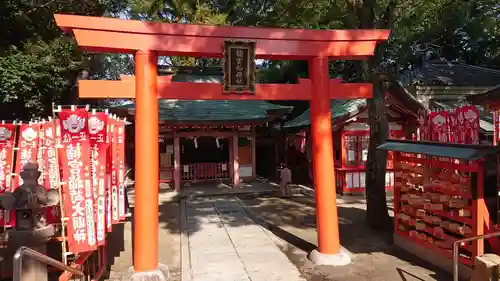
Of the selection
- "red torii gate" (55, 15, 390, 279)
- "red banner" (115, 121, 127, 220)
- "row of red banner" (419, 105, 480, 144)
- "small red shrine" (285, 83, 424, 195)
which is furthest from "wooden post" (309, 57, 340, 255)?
"small red shrine" (285, 83, 424, 195)

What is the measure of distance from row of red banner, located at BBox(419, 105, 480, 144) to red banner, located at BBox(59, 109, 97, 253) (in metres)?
8.30

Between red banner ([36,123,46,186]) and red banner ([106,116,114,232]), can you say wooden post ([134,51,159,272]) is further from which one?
red banner ([36,123,46,186])

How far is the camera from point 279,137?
73.8ft

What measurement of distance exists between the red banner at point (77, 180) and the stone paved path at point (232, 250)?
7.25 ft

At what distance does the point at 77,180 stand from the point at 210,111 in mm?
11409

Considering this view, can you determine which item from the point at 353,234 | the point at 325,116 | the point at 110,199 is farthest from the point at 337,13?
the point at 110,199

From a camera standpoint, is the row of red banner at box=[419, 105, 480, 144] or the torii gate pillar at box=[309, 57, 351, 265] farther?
the row of red banner at box=[419, 105, 480, 144]

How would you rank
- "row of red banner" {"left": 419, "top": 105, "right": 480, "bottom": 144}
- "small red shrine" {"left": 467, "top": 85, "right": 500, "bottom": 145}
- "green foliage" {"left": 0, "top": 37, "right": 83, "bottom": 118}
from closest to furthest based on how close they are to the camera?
"small red shrine" {"left": 467, "top": 85, "right": 500, "bottom": 145} → "row of red banner" {"left": 419, "top": 105, "right": 480, "bottom": 144} → "green foliage" {"left": 0, "top": 37, "right": 83, "bottom": 118}

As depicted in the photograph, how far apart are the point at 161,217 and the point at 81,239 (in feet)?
21.1

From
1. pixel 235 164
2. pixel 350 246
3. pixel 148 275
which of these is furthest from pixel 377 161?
pixel 235 164

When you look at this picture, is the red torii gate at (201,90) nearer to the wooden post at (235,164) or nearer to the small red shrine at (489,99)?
the small red shrine at (489,99)

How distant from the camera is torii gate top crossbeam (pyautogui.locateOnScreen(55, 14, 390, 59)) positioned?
5.96m

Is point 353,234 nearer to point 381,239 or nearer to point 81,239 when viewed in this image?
point 381,239

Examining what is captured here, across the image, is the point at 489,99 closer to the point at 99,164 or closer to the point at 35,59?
the point at 99,164
